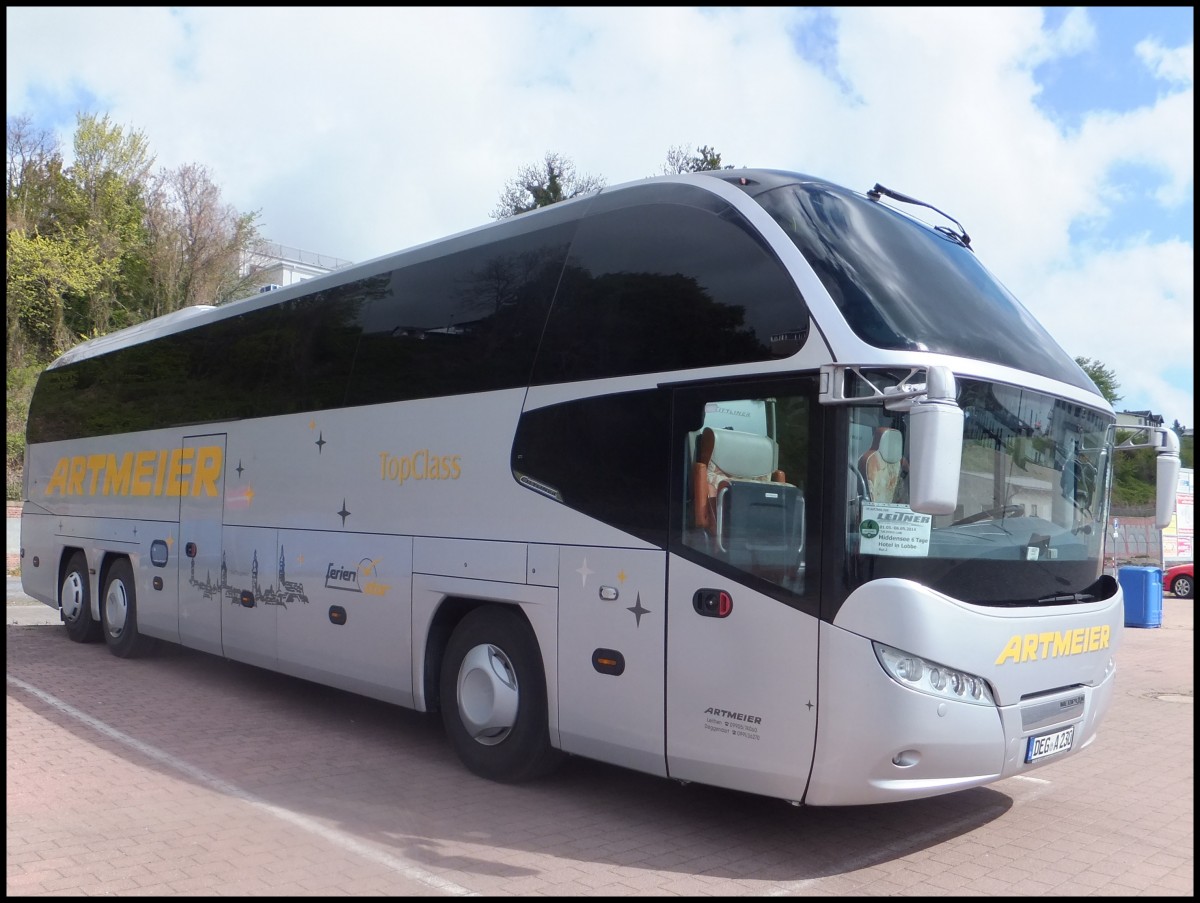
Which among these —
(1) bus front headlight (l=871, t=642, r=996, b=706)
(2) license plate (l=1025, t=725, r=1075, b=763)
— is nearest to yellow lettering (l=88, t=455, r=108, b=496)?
(1) bus front headlight (l=871, t=642, r=996, b=706)

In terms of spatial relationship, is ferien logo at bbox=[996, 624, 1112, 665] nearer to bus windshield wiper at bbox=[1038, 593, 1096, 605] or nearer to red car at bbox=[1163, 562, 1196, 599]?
bus windshield wiper at bbox=[1038, 593, 1096, 605]

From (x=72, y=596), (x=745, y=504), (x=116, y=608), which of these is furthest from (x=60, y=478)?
(x=745, y=504)

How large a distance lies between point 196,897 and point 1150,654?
14051 mm

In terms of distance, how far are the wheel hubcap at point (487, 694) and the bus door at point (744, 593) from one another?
1.47 metres

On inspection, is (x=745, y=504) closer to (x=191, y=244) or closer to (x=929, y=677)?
(x=929, y=677)

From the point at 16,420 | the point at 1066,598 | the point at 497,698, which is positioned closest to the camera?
the point at 1066,598

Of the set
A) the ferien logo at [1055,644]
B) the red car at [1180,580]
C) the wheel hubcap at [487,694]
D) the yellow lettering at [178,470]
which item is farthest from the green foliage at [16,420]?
the red car at [1180,580]

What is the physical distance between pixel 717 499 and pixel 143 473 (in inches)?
332

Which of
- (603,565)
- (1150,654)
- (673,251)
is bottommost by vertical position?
(1150,654)

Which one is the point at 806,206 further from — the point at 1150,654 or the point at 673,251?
the point at 1150,654

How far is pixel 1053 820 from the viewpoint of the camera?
A: 21.1ft

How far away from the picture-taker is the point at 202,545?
34.7ft

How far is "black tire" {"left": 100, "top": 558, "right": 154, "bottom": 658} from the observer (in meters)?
12.1

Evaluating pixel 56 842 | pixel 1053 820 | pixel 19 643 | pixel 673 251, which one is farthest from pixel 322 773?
pixel 19 643
